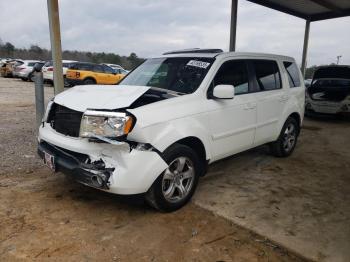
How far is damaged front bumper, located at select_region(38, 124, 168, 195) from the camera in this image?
3125mm

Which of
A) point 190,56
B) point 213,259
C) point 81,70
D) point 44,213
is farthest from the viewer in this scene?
point 81,70

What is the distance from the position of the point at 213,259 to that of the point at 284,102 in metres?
3.45

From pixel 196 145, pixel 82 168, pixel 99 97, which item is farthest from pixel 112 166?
pixel 196 145

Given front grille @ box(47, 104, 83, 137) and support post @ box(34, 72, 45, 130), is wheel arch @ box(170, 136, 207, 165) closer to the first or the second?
front grille @ box(47, 104, 83, 137)

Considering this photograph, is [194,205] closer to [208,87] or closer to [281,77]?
[208,87]

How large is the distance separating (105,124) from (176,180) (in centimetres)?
104

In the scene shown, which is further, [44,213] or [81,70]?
[81,70]

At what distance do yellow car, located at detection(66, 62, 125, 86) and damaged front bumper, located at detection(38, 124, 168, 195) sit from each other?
50.9 feet

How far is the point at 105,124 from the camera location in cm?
321

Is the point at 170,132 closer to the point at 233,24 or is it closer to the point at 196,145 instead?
the point at 196,145

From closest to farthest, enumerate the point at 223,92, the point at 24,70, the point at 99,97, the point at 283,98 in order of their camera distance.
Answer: the point at 99,97
the point at 223,92
the point at 283,98
the point at 24,70

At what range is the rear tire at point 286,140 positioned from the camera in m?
5.73

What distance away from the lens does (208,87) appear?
4.08 meters

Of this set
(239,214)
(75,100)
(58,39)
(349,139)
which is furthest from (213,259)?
(349,139)
